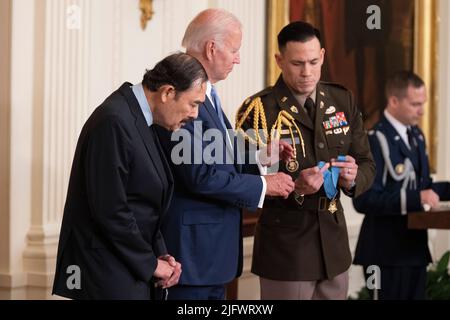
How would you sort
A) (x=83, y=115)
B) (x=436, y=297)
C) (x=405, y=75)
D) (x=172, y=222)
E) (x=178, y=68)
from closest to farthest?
(x=178, y=68)
(x=172, y=222)
(x=83, y=115)
(x=405, y=75)
(x=436, y=297)

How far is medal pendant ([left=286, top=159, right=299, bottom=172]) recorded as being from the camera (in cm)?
453

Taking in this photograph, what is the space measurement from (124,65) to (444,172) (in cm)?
464

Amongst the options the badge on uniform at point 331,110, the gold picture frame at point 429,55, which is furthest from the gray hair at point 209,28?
the gold picture frame at point 429,55

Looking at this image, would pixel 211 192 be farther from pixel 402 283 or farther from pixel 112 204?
pixel 402 283

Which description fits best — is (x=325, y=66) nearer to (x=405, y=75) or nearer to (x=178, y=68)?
(x=405, y=75)

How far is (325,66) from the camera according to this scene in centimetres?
804

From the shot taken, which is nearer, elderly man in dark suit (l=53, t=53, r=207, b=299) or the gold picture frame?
elderly man in dark suit (l=53, t=53, r=207, b=299)

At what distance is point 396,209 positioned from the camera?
589cm

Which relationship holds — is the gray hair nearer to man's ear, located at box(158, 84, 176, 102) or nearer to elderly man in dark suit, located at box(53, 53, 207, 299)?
elderly man in dark suit, located at box(53, 53, 207, 299)

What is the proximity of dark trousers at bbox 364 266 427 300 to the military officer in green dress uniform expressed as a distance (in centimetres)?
143

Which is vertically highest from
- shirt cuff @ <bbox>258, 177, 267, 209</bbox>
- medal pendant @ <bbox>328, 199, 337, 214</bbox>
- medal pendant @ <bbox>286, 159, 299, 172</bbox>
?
medal pendant @ <bbox>286, 159, 299, 172</bbox>

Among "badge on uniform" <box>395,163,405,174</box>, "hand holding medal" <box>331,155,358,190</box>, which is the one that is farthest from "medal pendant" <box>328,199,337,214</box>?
"badge on uniform" <box>395,163,405,174</box>
